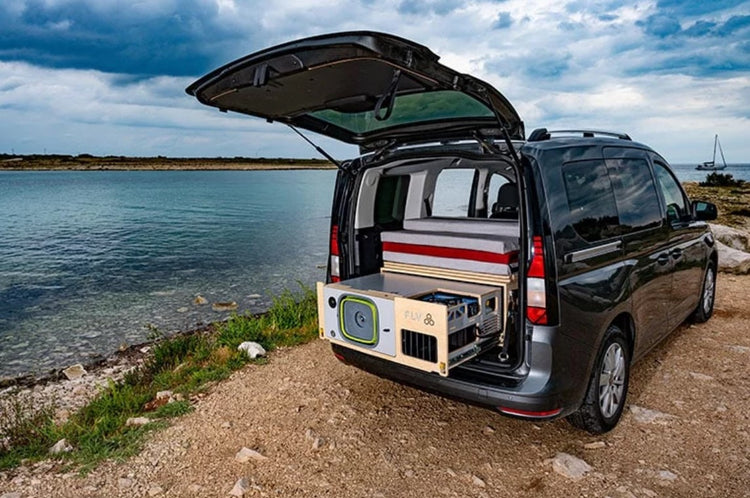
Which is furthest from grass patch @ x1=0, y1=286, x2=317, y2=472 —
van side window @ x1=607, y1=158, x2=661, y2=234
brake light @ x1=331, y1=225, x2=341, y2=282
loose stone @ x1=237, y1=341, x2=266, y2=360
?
van side window @ x1=607, y1=158, x2=661, y2=234

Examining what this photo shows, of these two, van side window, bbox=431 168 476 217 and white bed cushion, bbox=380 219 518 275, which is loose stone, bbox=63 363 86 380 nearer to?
white bed cushion, bbox=380 219 518 275

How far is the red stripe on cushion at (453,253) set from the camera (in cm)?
340

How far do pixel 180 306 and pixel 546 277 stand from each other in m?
7.92

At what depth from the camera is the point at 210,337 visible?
276 inches

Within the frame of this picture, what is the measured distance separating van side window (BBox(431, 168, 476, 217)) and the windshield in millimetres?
1310

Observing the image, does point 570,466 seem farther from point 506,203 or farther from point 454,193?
point 454,193

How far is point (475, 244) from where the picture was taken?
11.5 ft

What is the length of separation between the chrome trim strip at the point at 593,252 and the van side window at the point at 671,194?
137cm

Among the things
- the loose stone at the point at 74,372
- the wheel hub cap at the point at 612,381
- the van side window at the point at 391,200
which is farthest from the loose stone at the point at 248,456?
the loose stone at the point at 74,372

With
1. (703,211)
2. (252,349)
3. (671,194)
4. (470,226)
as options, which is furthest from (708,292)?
(252,349)

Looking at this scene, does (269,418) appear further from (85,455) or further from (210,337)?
(210,337)

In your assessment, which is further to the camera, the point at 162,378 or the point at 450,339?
the point at 162,378

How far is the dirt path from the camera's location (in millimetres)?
3023

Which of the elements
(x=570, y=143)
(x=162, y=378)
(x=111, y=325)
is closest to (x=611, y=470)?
(x=570, y=143)
